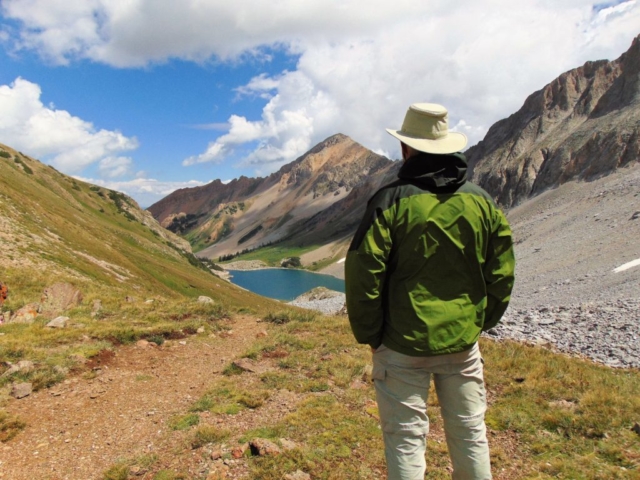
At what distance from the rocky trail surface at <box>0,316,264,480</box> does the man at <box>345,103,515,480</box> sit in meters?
3.56

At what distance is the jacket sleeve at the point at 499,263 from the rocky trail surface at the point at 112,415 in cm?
461

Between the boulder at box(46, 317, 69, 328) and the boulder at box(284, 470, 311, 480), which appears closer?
the boulder at box(284, 470, 311, 480)

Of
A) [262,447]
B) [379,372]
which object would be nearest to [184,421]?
[262,447]

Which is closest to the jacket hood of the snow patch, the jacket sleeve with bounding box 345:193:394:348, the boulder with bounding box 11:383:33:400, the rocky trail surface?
the jacket sleeve with bounding box 345:193:394:348

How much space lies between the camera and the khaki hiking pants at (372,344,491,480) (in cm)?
379

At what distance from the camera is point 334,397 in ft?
27.0

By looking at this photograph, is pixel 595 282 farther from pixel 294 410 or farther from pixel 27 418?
pixel 27 418

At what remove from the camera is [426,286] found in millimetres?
3734

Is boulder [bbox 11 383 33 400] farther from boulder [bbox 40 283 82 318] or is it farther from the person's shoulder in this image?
the person's shoulder

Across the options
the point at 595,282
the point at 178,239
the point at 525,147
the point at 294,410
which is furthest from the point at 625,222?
the point at 178,239

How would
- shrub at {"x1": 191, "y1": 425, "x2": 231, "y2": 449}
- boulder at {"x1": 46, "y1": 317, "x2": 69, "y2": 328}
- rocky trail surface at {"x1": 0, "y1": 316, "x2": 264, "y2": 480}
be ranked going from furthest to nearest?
boulder at {"x1": 46, "y1": 317, "x2": 69, "y2": 328}
shrub at {"x1": 191, "y1": 425, "x2": 231, "y2": 449}
rocky trail surface at {"x1": 0, "y1": 316, "x2": 264, "y2": 480}

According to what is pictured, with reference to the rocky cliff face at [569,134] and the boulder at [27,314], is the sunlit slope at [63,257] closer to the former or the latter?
the boulder at [27,314]

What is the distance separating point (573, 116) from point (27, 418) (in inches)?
5692

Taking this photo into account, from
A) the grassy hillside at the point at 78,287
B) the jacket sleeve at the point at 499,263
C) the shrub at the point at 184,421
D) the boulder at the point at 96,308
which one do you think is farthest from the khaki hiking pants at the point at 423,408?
the boulder at the point at 96,308
